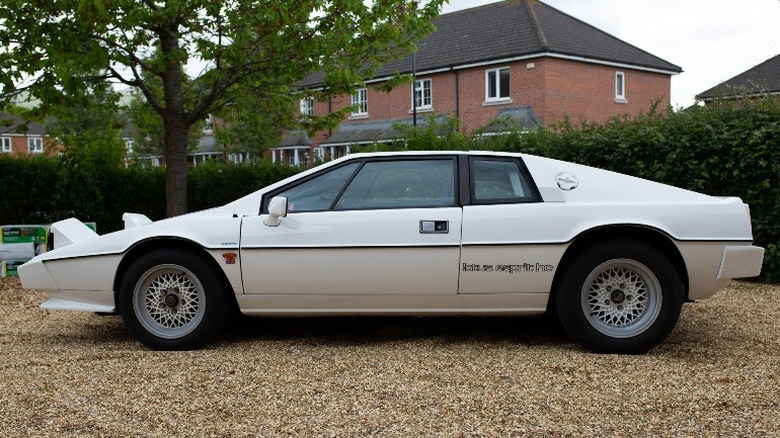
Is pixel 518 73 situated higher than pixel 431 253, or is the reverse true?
pixel 518 73

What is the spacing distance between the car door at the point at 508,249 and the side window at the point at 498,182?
6cm

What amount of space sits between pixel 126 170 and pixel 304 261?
8.95m

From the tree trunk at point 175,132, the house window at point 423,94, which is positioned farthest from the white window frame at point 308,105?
the house window at point 423,94

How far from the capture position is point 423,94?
35250 mm

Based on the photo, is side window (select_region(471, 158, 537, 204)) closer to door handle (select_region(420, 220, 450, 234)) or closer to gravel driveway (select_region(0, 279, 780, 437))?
door handle (select_region(420, 220, 450, 234))

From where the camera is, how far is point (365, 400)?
4.40 meters

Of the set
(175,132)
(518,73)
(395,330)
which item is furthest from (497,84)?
(395,330)

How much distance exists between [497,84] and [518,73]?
3.84 ft

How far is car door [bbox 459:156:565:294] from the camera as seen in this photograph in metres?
5.44

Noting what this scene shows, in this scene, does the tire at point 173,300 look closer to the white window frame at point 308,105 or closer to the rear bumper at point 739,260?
the rear bumper at point 739,260

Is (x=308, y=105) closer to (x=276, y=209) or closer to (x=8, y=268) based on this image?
(x=8, y=268)

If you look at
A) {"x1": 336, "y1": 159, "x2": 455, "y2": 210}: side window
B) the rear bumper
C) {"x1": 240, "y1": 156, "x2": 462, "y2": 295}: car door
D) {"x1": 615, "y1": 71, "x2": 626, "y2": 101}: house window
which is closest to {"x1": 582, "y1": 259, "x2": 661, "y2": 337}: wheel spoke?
the rear bumper

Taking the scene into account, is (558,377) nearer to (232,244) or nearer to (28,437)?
(232,244)

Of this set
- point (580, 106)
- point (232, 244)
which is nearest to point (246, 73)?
point (232, 244)
